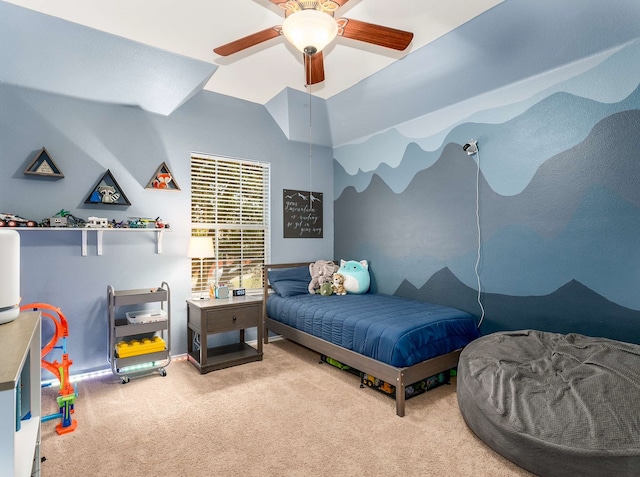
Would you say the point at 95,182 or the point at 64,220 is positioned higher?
the point at 95,182

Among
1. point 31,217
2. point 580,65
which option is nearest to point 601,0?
point 580,65

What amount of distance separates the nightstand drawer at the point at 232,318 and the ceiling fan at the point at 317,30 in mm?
2195

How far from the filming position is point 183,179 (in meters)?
3.67

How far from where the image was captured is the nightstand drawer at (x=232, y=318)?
10.7ft

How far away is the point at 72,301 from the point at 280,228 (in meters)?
2.20

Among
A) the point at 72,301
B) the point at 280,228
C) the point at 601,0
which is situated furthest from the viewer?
the point at 280,228

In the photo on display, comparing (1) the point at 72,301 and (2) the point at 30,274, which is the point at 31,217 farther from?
(1) the point at 72,301

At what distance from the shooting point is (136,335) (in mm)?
3303

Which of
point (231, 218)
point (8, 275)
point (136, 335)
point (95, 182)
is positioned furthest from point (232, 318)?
point (8, 275)

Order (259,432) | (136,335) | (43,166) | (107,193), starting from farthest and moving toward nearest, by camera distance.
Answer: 1. (136,335)
2. (107,193)
3. (43,166)
4. (259,432)

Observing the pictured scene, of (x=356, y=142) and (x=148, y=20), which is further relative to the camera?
(x=356, y=142)

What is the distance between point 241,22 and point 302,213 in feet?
7.65

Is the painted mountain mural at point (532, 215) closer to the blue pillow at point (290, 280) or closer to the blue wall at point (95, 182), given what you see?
the blue pillow at point (290, 280)

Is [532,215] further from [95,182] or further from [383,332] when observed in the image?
[95,182]
